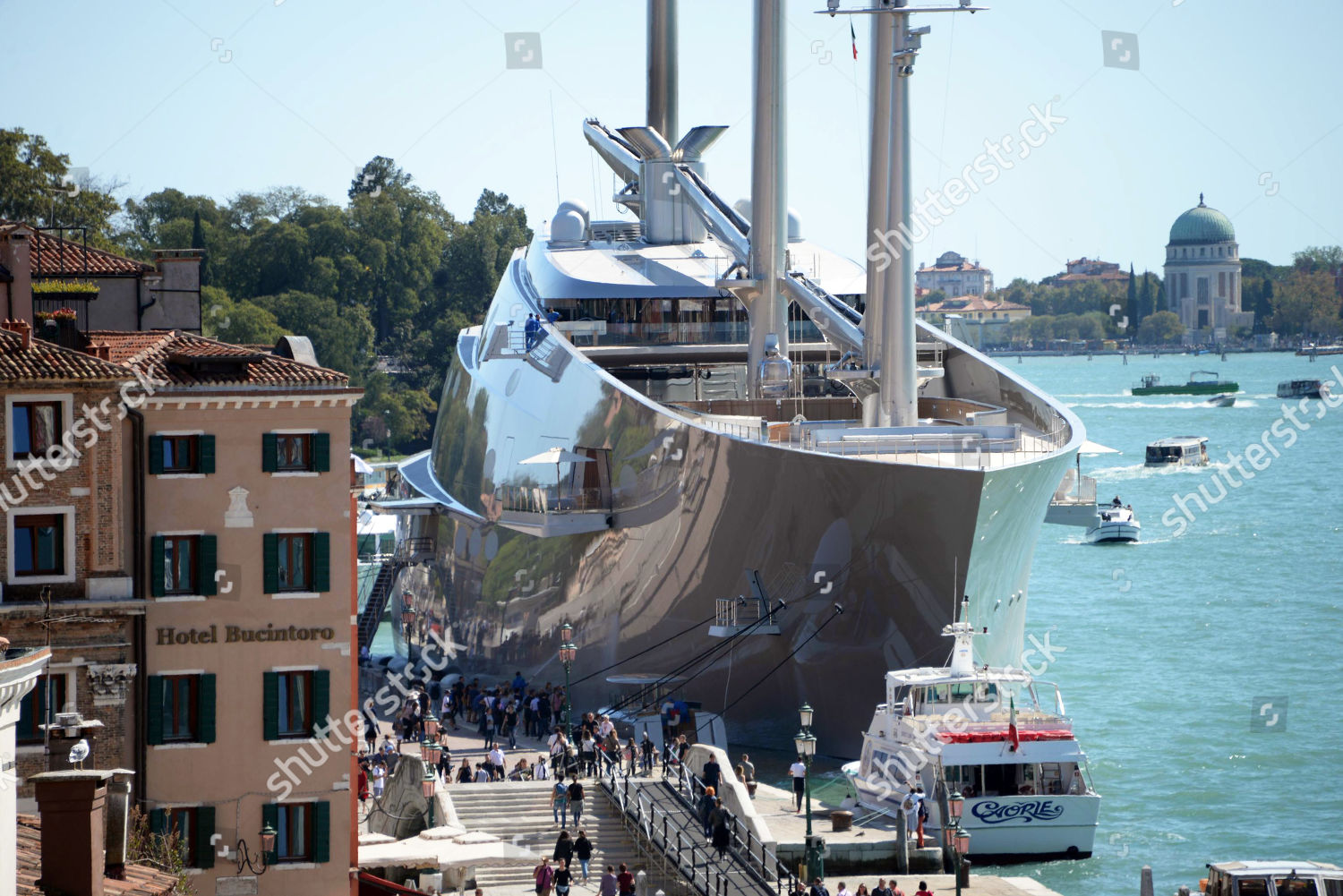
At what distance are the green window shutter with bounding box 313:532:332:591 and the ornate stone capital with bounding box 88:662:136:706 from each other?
262 cm

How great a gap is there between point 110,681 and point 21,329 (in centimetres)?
465

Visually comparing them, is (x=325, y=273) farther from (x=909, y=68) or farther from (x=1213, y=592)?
(x=909, y=68)

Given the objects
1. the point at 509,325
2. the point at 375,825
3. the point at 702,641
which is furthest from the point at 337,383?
the point at 509,325

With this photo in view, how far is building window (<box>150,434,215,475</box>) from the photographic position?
2673cm

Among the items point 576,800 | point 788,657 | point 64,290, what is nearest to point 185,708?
point 576,800

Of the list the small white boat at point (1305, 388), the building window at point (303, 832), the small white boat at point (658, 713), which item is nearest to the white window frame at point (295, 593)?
the building window at point (303, 832)

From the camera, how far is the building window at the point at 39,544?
2583 centimetres

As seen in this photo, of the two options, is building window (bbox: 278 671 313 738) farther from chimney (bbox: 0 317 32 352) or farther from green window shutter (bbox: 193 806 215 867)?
chimney (bbox: 0 317 32 352)

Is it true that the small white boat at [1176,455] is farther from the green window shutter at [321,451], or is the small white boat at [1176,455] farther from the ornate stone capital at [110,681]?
the ornate stone capital at [110,681]

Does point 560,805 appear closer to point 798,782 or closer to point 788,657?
point 798,782

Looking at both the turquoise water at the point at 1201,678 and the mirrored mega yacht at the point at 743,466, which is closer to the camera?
the mirrored mega yacht at the point at 743,466

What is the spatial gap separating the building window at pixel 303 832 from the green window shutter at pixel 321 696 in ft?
3.28

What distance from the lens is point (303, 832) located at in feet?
88.4

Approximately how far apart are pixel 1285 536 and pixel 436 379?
57.5 m
